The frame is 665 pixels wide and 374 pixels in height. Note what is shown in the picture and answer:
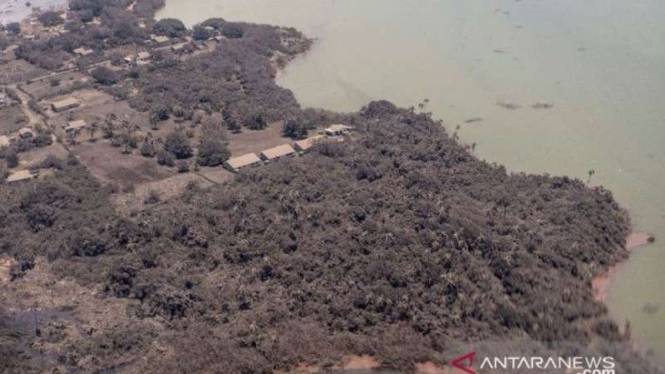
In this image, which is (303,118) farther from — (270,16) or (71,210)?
(270,16)

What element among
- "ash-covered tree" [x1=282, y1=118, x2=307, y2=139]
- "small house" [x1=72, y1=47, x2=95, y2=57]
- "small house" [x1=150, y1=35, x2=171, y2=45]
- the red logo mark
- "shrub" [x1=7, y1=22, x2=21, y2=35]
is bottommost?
the red logo mark

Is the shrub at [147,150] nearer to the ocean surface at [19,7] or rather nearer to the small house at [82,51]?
the small house at [82,51]

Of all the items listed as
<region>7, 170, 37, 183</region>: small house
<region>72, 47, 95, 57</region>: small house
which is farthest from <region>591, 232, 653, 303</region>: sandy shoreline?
<region>72, 47, 95, 57</region>: small house

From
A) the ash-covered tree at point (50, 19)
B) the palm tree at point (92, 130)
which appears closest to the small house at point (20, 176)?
the palm tree at point (92, 130)

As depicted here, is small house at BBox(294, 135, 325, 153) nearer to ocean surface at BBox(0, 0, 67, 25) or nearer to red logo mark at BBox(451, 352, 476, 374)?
red logo mark at BBox(451, 352, 476, 374)

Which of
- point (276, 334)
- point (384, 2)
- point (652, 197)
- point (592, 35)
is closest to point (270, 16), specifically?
point (384, 2)

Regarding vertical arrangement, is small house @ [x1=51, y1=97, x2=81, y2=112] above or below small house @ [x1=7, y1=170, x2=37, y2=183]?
above
